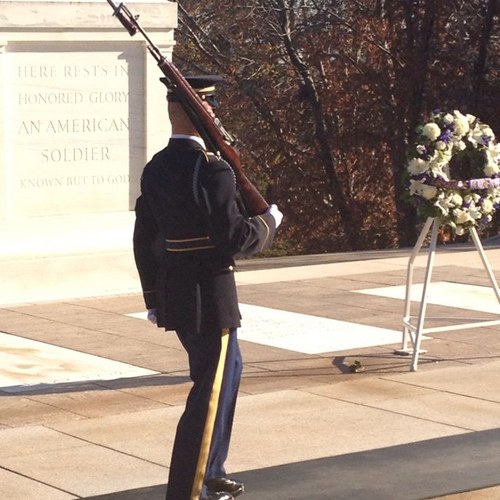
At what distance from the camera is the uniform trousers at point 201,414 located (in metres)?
5.45

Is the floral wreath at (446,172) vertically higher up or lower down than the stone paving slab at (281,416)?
higher up

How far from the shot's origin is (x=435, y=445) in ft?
22.2

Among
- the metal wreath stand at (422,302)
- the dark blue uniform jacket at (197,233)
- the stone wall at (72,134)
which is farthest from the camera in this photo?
the stone wall at (72,134)

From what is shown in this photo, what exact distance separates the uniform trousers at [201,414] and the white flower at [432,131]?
3.16m

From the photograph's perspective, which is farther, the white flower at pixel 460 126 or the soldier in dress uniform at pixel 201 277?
the white flower at pixel 460 126

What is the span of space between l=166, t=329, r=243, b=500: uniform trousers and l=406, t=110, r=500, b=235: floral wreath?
3.16 metres

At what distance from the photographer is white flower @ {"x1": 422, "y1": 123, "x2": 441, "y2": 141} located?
8367mm

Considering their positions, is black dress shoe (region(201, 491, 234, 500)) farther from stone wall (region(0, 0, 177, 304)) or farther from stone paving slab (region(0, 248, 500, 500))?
stone wall (region(0, 0, 177, 304))

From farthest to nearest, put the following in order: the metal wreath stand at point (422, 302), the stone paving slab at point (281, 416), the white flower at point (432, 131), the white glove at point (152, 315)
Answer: the metal wreath stand at point (422, 302) → the white flower at point (432, 131) → the stone paving slab at point (281, 416) → the white glove at point (152, 315)

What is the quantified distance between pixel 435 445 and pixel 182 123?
7.15ft

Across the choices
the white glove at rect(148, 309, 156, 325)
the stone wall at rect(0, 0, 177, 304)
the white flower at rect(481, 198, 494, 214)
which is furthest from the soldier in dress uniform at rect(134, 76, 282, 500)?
the stone wall at rect(0, 0, 177, 304)

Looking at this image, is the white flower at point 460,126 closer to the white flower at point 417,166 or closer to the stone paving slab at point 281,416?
the white flower at point 417,166

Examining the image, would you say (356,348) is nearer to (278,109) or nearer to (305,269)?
(305,269)

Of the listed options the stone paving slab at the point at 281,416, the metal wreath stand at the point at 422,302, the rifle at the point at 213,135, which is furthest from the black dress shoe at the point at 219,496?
the metal wreath stand at the point at 422,302
